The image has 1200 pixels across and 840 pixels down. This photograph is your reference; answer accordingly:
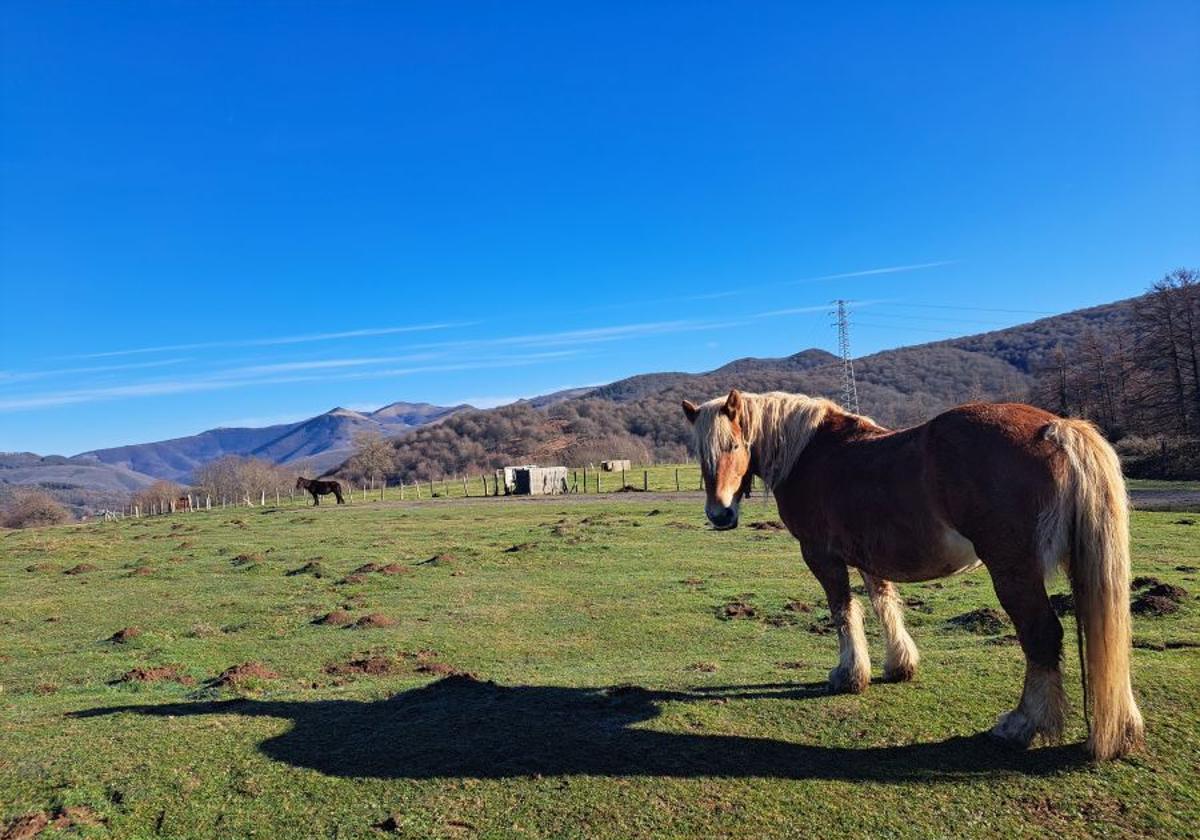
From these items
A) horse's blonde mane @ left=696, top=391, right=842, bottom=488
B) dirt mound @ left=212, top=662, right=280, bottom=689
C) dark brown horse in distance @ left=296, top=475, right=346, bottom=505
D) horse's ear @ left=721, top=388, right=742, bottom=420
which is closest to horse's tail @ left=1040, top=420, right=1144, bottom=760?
horse's blonde mane @ left=696, top=391, right=842, bottom=488

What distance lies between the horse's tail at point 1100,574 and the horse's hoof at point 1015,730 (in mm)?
307

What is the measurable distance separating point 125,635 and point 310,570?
6.84 metres

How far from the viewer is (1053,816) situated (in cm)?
366

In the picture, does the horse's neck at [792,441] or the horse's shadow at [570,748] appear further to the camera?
the horse's neck at [792,441]

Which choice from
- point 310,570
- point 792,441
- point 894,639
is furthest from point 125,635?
point 894,639

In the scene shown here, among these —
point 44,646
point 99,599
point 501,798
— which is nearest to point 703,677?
point 501,798

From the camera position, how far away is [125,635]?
424 inches

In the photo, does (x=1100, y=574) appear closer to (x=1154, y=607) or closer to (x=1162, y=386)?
(x=1154, y=607)

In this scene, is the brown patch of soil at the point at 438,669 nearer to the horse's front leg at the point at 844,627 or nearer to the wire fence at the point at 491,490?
the horse's front leg at the point at 844,627

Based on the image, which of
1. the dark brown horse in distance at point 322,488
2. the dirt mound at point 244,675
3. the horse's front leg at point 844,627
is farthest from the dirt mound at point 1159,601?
the dark brown horse in distance at point 322,488

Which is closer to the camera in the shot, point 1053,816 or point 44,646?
point 1053,816

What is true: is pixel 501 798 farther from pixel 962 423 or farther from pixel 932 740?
pixel 962 423

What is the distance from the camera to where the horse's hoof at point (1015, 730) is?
438 cm

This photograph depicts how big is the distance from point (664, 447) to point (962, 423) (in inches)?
4641
